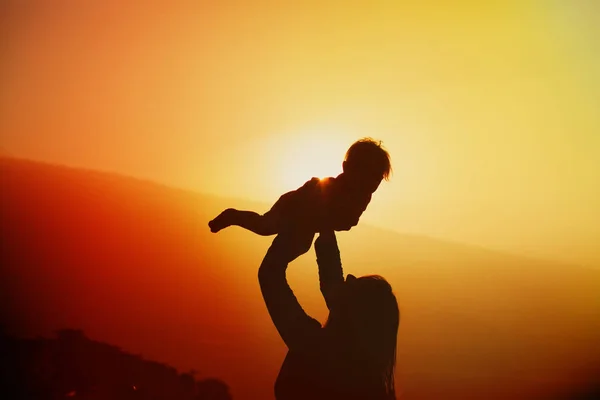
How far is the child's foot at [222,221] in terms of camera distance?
2.43m

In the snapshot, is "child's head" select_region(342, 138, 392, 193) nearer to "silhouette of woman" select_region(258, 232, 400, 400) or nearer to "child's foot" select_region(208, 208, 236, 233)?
"silhouette of woman" select_region(258, 232, 400, 400)

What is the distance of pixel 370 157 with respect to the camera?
2.57 meters

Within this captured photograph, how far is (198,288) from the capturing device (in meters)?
180

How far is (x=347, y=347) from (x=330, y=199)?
778 mm

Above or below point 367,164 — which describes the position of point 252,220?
below

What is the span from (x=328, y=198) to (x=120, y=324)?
13963cm

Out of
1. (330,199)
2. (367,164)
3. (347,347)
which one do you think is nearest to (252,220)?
(330,199)

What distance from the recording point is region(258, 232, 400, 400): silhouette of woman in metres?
2.29

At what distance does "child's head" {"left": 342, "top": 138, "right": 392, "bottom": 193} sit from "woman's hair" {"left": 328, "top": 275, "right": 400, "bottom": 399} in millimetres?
547

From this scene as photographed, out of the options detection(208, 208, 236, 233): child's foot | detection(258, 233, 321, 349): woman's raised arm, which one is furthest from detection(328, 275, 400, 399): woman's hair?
detection(208, 208, 236, 233): child's foot

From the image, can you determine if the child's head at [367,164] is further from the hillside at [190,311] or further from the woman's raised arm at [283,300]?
the hillside at [190,311]

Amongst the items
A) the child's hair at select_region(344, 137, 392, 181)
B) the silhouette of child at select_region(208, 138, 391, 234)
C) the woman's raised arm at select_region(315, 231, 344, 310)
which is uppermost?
the child's hair at select_region(344, 137, 392, 181)

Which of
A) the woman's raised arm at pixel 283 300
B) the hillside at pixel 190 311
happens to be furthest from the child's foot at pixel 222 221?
the hillside at pixel 190 311

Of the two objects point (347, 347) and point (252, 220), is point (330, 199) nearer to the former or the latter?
point (252, 220)
